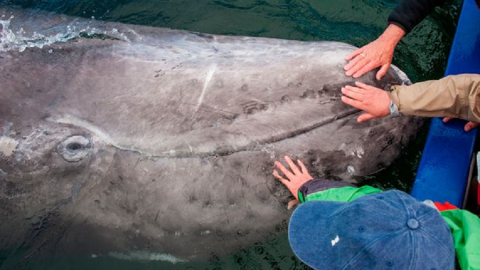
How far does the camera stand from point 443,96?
151 inches

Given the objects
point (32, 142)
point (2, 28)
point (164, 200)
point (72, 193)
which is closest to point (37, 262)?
point (72, 193)

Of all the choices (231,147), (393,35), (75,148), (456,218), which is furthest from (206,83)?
(456,218)

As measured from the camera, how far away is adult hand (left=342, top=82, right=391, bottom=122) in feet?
11.4

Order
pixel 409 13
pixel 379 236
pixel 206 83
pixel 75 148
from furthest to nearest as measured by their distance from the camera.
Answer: pixel 409 13 → pixel 206 83 → pixel 75 148 → pixel 379 236

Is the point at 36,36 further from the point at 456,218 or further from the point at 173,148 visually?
the point at 456,218

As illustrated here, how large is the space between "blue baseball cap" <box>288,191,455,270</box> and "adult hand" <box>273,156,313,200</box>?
9.0 inches

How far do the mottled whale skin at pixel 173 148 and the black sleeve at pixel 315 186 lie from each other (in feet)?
0.34

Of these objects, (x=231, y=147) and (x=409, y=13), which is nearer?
(x=231, y=147)

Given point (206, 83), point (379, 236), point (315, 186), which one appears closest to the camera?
point (379, 236)

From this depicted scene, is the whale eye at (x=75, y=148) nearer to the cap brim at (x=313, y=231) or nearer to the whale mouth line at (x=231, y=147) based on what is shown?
the whale mouth line at (x=231, y=147)

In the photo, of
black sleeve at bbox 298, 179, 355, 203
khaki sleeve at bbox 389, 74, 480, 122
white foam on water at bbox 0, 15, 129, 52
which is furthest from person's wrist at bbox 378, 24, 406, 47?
white foam on water at bbox 0, 15, 129, 52

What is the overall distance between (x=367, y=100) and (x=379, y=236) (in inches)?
39.3

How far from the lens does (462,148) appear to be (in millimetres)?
4293

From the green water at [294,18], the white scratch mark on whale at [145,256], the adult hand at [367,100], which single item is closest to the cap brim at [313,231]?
the adult hand at [367,100]
